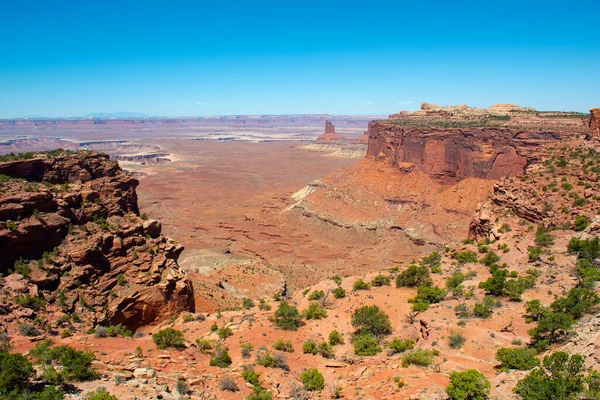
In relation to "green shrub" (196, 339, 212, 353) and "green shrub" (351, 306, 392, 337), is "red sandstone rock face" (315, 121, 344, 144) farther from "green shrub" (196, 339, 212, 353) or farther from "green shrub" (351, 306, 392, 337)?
"green shrub" (196, 339, 212, 353)

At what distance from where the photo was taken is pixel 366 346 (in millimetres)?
17828

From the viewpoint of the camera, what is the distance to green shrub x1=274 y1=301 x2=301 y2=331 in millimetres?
20672

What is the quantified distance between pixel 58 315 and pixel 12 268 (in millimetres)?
3605

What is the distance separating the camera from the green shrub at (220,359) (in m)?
15.8

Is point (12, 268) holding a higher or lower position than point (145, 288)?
higher

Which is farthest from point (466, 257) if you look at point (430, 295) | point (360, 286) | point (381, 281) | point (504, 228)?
point (360, 286)

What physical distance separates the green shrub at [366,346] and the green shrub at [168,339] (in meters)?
Answer: 8.17

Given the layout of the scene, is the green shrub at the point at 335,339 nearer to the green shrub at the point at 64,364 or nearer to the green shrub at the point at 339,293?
the green shrub at the point at 339,293

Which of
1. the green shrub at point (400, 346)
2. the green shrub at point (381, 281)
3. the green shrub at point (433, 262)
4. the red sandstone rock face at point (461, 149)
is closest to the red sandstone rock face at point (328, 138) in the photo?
the red sandstone rock face at point (461, 149)

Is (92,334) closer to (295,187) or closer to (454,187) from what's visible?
(454,187)

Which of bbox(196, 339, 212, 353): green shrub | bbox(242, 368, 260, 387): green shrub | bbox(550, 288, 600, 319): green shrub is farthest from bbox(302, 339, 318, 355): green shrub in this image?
bbox(550, 288, 600, 319): green shrub

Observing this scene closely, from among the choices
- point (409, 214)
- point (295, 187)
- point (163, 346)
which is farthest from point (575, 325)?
point (295, 187)

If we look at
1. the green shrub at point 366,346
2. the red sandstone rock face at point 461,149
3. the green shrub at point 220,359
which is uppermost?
the red sandstone rock face at point 461,149

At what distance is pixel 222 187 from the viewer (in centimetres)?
9969
